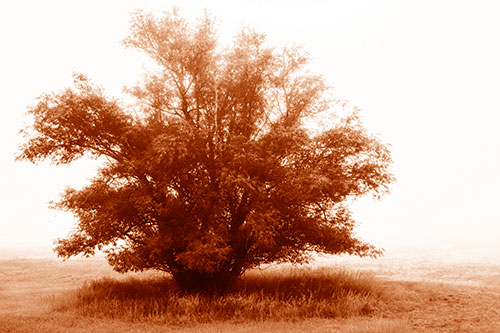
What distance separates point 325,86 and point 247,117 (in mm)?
5521

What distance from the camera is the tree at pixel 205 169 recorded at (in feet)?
75.1

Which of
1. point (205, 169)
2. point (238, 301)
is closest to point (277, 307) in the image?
point (238, 301)

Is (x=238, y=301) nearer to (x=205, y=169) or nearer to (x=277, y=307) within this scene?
(x=277, y=307)

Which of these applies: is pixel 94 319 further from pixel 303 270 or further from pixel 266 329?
pixel 303 270

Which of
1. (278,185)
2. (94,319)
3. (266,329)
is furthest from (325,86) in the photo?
(94,319)

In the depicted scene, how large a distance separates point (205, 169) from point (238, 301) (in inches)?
299

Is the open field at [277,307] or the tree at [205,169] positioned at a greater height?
the tree at [205,169]

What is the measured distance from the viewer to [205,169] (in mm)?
24859

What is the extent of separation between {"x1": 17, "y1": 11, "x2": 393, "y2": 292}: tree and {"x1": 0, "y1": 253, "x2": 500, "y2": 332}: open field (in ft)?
6.58

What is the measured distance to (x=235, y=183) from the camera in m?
22.0

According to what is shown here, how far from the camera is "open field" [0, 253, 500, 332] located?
59.6 ft

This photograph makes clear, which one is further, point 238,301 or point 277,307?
point 238,301

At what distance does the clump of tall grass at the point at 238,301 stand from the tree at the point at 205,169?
1629 millimetres

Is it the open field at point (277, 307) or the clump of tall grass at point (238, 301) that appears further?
the clump of tall grass at point (238, 301)
